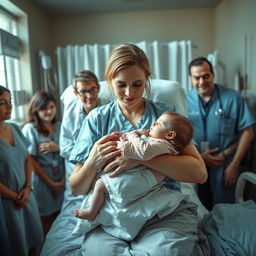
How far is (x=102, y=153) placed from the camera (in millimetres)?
981

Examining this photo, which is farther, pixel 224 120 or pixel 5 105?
pixel 224 120

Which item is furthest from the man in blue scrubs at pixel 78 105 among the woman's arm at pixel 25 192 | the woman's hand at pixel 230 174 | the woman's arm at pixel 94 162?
the woman's hand at pixel 230 174

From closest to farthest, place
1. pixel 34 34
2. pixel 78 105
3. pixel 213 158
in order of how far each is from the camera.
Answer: pixel 78 105, pixel 213 158, pixel 34 34

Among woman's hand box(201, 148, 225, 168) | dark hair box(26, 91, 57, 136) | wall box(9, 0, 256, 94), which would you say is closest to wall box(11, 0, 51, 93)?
wall box(9, 0, 256, 94)

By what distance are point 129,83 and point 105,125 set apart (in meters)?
0.23

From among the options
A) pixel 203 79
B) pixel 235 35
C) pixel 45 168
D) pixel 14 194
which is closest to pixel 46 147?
pixel 45 168

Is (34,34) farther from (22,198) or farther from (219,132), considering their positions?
(219,132)

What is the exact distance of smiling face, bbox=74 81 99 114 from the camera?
155cm

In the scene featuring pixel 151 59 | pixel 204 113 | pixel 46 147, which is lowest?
pixel 46 147

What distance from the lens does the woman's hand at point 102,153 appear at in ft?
3.20

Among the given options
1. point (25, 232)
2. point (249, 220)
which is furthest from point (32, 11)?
point (249, 220)

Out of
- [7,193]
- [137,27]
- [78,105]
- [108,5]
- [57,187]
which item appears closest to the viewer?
[7,193]

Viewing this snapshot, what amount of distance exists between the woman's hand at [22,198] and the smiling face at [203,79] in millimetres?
1434

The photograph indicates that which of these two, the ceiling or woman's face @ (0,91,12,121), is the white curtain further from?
woman's face @ (0,91,12,121)
